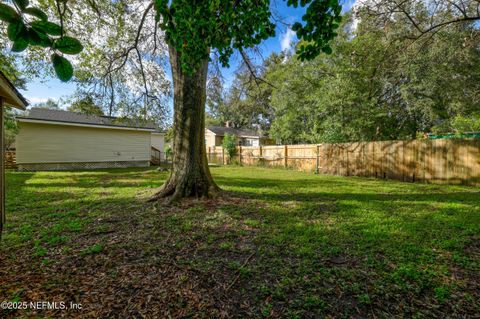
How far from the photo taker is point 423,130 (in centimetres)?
1574

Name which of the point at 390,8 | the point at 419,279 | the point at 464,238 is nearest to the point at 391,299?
the point at 419,279

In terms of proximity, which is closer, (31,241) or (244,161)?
(31,241)

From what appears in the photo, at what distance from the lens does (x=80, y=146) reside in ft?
44.3

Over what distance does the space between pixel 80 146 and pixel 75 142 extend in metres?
0.33

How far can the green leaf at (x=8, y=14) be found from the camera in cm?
80

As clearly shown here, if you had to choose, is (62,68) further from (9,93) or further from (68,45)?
(9,93)

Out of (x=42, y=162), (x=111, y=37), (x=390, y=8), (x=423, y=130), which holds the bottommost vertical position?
(x=42, y=162)

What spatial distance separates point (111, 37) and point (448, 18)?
11078mm

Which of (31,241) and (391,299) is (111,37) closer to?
(31,241)

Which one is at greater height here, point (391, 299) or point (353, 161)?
point (353, 161)

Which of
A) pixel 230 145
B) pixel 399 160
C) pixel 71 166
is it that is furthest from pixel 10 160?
pixel 399 160

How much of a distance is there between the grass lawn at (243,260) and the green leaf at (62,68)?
1.78 m

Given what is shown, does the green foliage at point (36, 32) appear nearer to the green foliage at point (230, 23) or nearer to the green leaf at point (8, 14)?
the green leaf at point (8, 14)

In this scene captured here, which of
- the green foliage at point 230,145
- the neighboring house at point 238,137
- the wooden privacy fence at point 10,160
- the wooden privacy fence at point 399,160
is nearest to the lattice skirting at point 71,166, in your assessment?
the wooden privacy fence at point 10,160
